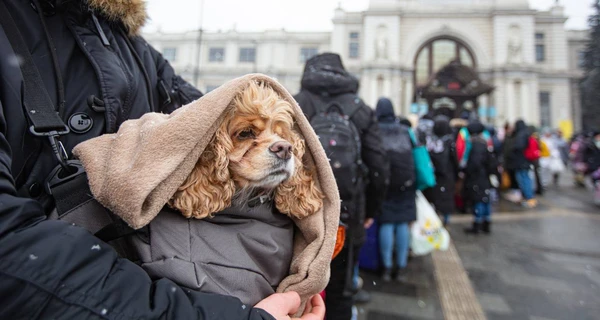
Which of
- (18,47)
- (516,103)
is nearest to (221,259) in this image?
(18,47)

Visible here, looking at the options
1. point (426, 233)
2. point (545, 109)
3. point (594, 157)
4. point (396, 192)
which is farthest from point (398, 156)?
point (545, 109)

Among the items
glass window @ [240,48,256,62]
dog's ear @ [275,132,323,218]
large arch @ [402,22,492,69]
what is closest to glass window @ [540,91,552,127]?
large arch @ [402,22,492,69]

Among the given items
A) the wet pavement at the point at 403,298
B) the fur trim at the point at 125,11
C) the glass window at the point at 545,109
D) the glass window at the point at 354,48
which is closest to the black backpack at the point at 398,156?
the wet pavement at the point at 403,298

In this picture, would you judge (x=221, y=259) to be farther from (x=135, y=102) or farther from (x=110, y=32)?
(x=110, y=32)

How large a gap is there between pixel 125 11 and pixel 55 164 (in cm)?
68

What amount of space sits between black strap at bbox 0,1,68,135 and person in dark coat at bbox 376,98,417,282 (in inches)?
141

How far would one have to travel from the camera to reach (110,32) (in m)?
1.26

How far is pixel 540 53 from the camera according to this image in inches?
1165

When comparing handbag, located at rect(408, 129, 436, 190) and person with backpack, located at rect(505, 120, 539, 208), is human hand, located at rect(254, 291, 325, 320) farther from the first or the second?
person with backpack, located at rect(505, 120, 539, 208)

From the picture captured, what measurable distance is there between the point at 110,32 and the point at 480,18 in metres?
32.9

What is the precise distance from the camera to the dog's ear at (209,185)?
3.41 feet

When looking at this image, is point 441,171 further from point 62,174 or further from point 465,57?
point 465,57

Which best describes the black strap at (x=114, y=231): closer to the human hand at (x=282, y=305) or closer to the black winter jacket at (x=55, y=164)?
the black winter jacket at (x=55, y=164)

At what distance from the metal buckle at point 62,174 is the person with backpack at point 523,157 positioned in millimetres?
10373
